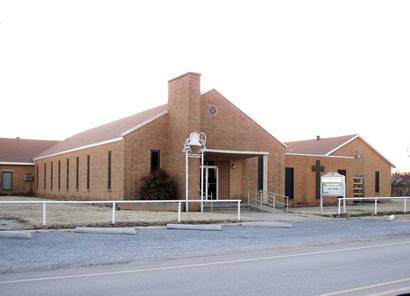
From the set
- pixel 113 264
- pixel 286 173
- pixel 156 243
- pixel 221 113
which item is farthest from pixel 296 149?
pixel 113 264

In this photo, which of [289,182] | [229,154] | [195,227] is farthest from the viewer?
[289,182]

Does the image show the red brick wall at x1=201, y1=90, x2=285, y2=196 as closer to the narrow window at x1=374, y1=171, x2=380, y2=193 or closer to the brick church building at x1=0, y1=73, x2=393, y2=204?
the brick church building at x1=0, y1=73, x2=393, y2=204

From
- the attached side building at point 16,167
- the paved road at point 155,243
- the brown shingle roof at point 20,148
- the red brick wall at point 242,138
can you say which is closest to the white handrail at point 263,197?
the red brick wall at point 242,138

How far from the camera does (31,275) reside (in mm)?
9742

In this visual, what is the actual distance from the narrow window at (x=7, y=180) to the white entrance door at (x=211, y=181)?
82.4 ft

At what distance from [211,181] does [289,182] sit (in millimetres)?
5547

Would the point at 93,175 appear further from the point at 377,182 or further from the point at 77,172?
the point at 377,182

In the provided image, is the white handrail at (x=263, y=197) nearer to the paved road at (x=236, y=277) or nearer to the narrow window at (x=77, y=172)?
the narrow window at (x=77, y=172)

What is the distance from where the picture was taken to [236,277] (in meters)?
9.43

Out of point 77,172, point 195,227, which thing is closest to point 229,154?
point 195,227

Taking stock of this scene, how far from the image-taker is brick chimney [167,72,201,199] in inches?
1085

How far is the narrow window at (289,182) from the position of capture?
113 ft

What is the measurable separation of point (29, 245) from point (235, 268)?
18.8 feet

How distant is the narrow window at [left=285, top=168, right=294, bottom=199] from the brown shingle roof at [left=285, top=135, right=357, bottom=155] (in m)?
6.96
